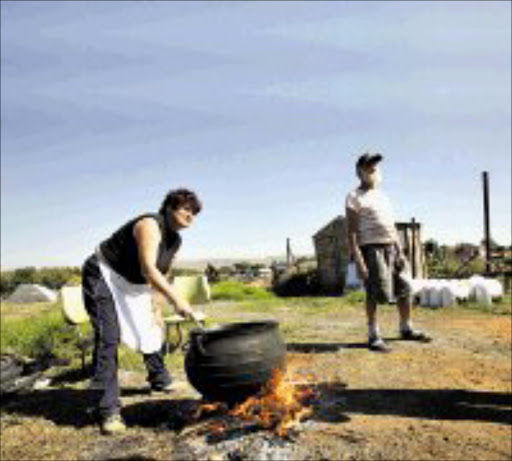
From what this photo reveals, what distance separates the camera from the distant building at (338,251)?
74.0 ft

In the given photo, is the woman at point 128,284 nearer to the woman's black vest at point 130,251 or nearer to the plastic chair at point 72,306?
the woman's black vest at point 130,251

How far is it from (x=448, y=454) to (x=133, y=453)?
221 cm

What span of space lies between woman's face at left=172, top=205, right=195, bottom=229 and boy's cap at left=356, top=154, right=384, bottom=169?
10.2 ft

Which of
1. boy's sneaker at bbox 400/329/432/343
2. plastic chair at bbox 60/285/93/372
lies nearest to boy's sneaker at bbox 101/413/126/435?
plastic chair at bbox 60/285/93/372

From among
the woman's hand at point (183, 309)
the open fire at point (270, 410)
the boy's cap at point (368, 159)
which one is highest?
the boy's cap at point (368, 159)

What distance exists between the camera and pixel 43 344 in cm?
1071

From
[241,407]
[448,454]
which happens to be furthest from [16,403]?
[448,454]

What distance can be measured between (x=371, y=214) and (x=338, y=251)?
15.7m

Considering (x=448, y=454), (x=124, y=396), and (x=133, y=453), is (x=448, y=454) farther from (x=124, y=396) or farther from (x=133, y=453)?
(x=124, y=396)

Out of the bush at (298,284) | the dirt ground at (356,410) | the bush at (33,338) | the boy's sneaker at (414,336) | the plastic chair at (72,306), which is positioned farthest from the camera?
the bush at (298,284)

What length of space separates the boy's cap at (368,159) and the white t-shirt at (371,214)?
1.20 feet

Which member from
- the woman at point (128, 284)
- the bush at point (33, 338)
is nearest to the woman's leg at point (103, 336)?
the woman at point (128, 284)

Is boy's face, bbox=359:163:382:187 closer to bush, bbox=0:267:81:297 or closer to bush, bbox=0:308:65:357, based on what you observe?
bush, bbox=0:308:65:357

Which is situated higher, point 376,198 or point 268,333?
point 376,198
